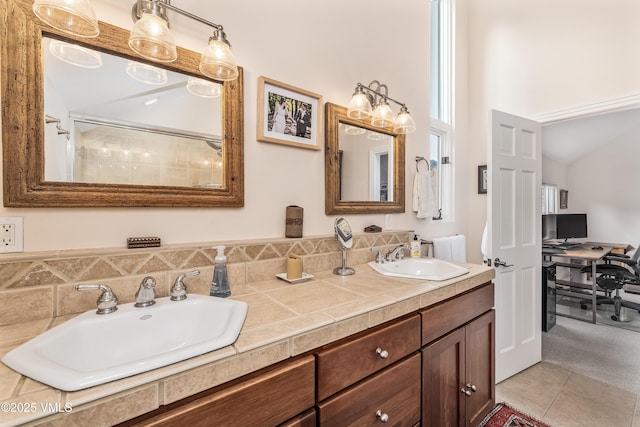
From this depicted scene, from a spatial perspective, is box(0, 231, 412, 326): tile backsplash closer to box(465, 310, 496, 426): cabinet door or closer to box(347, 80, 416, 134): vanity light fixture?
box(347, 80, 416, 134): vanity light fixture

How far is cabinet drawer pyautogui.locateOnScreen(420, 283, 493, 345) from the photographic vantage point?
1.17m

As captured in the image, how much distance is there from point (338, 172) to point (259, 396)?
1254mm

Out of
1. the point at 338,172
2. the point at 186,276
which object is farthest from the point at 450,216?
the point at 186,276

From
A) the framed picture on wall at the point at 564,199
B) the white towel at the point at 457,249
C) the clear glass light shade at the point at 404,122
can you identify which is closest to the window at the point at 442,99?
the white towel at the point at 457,249

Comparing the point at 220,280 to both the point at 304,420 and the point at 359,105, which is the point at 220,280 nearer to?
the point at 304,420

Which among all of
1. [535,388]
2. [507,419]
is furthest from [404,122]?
[535,388]

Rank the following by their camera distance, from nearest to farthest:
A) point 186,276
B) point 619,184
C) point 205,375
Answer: point 205,375 → point 186,276 → point 619,184

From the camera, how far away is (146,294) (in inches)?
36.9

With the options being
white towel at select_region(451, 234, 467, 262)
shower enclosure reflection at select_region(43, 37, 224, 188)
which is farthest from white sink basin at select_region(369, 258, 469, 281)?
shower enclosure reflection at select_region(43, 37, 224, 188)

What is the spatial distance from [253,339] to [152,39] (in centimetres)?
105

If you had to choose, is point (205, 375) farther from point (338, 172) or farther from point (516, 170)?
point (516, 170)

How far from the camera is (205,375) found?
0.62 meters

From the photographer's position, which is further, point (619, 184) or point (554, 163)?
point (554, 163)

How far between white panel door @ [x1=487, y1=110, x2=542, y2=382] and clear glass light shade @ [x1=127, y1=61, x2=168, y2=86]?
6.69 feet
